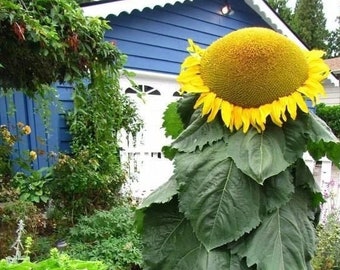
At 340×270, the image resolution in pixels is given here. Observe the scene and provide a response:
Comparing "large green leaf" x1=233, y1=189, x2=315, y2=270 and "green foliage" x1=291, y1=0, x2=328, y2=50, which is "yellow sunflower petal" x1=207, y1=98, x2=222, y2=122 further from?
"green foliage" x1=291, y1=0, x2=328, y2=50

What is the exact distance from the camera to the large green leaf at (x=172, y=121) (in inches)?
44.0

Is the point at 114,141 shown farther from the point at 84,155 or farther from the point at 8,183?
the point at 8,183

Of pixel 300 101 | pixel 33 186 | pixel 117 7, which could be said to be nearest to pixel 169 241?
pixel 300 101

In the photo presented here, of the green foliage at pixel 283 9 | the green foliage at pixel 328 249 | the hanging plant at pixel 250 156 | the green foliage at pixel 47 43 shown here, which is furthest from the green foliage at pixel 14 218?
the green foliage at pixel 283 9

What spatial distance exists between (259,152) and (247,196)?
102 millimetres

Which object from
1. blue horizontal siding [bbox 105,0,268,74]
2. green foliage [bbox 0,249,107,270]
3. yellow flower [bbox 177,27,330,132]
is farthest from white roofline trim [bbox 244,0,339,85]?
green foliage [bbox 0,249,107,270]

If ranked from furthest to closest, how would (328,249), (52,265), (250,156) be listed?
(328,249), (52,265), (250,156)

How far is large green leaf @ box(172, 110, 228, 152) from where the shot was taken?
89cm

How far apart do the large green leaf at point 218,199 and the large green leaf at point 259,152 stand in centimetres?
3

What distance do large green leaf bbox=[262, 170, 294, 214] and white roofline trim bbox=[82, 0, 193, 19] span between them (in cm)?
383

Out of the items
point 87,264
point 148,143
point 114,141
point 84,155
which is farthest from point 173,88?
point 87,264

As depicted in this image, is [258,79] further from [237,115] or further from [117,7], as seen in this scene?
[117,7]

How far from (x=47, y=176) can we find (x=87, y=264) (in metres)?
3.17

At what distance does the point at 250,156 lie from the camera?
83 cm
